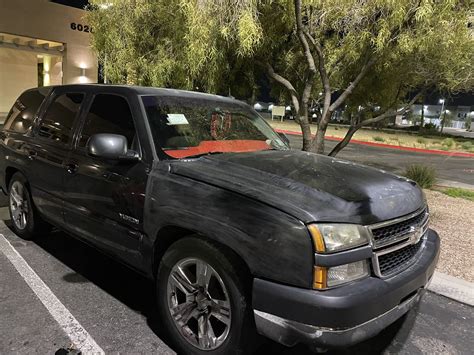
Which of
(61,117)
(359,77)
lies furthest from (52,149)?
(359,77)

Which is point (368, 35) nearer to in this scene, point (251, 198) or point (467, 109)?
point (251, 198)

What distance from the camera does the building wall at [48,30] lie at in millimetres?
25109

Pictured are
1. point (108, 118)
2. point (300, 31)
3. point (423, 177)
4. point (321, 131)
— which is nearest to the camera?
point (108, 118)

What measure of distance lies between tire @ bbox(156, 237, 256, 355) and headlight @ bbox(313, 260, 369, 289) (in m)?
0.44

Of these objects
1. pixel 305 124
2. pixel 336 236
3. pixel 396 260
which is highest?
pixel 305 124

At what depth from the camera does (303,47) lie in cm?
765

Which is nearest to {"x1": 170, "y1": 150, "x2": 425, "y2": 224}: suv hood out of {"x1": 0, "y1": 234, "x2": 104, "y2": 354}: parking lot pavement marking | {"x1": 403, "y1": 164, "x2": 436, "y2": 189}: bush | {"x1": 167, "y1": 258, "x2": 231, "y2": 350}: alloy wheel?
{"x1": 167, "y1": 258, "x2": 231, "y2": 350}: alloy wheel

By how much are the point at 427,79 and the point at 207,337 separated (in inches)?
268

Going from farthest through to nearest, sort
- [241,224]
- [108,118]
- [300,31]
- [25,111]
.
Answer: [300,31] < [25,111] < [108,118] < [241,224]

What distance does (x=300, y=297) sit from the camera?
225 centimetres

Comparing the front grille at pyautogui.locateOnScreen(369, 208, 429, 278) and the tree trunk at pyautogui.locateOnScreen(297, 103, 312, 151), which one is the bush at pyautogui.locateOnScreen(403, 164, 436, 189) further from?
the front grille at pyautogui.locateOnScreen(369, 208, 429, 278)

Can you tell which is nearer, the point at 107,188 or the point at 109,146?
the point at 109,146

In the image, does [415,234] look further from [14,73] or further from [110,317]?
[14,73]

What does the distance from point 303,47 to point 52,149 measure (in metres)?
5.02
